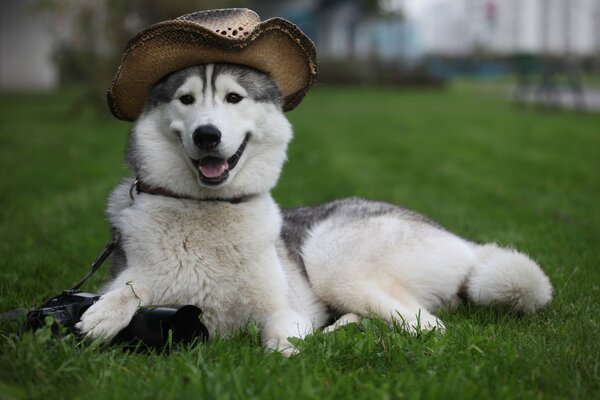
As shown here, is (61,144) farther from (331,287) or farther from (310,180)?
(331,287)

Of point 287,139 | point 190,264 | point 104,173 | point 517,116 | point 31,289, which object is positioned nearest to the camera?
point 190,264

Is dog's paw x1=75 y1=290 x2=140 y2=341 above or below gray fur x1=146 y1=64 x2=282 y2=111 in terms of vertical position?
below

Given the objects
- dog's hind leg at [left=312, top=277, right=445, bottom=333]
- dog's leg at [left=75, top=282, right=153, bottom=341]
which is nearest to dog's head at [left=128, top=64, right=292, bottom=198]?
dog's leg at [left=75, top=282, right=153, bottom=341]

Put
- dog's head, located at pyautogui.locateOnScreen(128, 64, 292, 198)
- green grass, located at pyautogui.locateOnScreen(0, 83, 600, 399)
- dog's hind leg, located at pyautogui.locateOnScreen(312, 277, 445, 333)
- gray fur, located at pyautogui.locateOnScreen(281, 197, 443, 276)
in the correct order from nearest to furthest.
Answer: green grass, located at pyautogui.locateOnScreen(0, 83, 600, 399) < dog's head, located at pyautogui.locateOnScreen(128, 64, 292, 198) < dog's hind leg, located at pyautogui.locateOnScreen(312, 277, 445, 333) < gray fur, located at pyautogui.locateOnScreen(281, 197, 443, 276)

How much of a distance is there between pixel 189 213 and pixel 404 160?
620 centimetres

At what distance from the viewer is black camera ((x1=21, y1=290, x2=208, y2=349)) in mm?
2562

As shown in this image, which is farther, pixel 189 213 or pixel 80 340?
pixel 189 213

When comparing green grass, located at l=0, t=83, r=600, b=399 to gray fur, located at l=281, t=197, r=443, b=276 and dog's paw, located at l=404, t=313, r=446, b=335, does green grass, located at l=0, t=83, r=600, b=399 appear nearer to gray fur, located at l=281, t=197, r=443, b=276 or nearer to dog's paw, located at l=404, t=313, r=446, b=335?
dog's paw, located at l=404, t=313, r=446, b=335

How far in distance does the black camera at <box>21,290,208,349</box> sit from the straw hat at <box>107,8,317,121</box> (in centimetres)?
91

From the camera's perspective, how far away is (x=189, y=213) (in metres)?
2.91

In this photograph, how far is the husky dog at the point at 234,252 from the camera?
110 inches

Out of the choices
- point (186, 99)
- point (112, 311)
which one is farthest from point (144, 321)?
point (186, 99)

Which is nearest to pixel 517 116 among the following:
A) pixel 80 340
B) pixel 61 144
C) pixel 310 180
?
pixel 310 180

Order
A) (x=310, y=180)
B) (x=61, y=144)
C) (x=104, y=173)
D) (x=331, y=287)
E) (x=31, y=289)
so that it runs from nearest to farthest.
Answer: (x=331, y=287), (x=31, y=289), (x=310, y=180), (x=104, y=173), (x=61, y=144)
